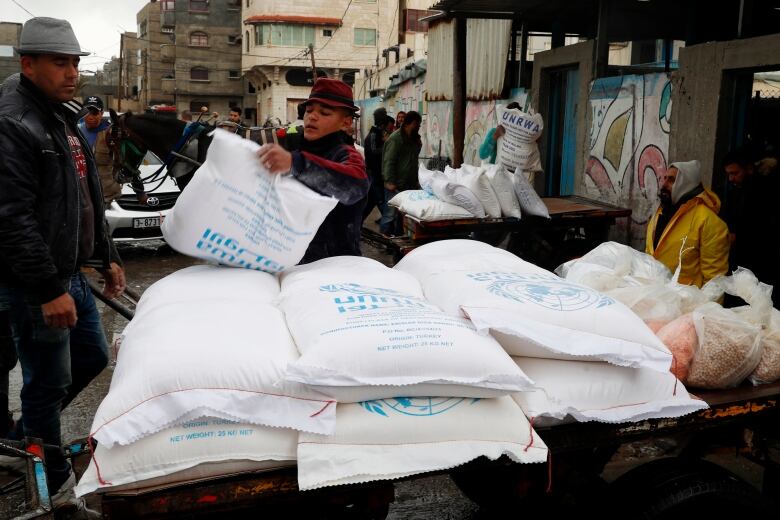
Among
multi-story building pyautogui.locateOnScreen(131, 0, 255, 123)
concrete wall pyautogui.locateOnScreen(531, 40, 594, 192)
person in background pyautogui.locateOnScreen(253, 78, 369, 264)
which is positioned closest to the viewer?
person in background pyautogui.locateOnScreen(253, 78, 369, 264)

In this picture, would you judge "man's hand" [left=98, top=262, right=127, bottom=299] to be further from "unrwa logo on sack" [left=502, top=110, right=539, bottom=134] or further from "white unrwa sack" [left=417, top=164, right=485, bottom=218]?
"unrwa logo on sack" [left=502, top=110, right=539, bottom=134]

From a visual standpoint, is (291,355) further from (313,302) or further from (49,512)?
(49,512)

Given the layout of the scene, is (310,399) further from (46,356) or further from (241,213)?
(46,356)

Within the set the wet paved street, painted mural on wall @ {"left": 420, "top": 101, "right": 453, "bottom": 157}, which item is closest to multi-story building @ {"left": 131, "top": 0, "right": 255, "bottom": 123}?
painted mural on wall @ {"left": 420, "top": 101, "right": 453, "bottom": 157}

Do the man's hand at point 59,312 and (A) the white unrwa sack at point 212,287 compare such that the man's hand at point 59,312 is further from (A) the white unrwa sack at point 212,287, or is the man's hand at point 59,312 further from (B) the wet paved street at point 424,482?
(B) the wet paved street at point 424,482

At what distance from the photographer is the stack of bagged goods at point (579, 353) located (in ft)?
7.41

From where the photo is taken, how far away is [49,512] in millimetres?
2082

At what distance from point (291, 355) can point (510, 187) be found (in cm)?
524

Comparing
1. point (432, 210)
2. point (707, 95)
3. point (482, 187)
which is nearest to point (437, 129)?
point (482, 187)

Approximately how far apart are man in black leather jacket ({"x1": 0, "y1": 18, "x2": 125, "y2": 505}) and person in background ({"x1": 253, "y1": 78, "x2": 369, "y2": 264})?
3.18ft

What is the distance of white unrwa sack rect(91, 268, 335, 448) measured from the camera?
1890mm

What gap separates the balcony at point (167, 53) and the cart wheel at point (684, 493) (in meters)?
64.3

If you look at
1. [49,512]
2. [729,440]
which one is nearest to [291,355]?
[49,512]

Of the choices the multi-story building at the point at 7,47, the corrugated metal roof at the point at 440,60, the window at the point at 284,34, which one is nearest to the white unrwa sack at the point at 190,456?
the corrugated metal roof at the point at 440,60
